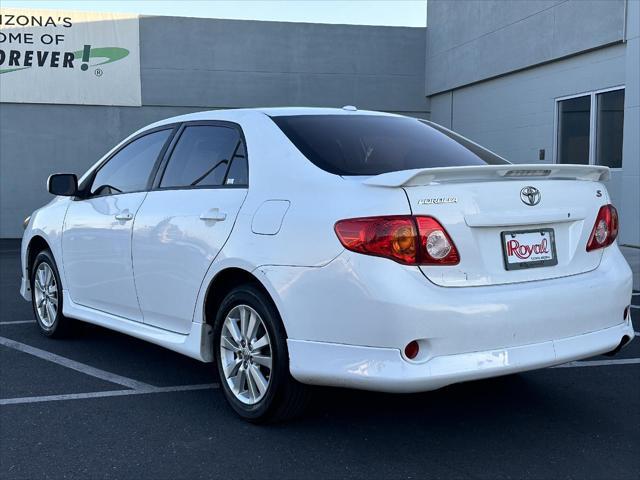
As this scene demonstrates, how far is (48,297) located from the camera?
6062 mm

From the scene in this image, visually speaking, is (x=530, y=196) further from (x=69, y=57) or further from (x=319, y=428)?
(x=69, y=57)

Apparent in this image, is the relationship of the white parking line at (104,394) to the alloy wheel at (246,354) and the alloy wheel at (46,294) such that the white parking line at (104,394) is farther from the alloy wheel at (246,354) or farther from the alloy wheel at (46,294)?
the alloy wheel at (46,294)

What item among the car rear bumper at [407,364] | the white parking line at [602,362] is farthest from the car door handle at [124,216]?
the white parking line at [602,362]

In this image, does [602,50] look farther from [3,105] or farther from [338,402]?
[3,105]

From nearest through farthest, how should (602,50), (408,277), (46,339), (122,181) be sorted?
1. (408,277)
2. (122,181)
3. (46,339)
4. (602,50)

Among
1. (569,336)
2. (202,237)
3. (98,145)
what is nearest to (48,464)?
(202,237)

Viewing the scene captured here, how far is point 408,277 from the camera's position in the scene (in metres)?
3.26

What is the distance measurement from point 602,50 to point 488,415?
10994 millimetres

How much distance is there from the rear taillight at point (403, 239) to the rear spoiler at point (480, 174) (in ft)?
0.57

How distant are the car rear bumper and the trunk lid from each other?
0.33 metres

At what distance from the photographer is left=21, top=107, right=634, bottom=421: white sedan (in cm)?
328

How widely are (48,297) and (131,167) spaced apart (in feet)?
5.10

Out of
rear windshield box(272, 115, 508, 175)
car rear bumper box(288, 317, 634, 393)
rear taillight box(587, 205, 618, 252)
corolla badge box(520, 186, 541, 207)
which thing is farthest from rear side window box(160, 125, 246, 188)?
rear taillight box(587, 205, 618, 252)

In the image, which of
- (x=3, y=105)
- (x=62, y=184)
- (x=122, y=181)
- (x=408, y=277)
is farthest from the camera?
(x=3, y=105)
